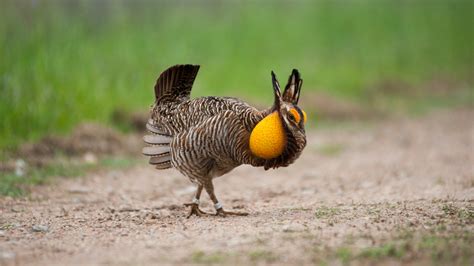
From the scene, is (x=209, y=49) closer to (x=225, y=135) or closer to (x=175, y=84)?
(x=175, y=84)

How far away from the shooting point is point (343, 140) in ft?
35.6

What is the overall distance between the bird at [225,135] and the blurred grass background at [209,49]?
9.89 feet

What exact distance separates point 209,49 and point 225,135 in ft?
26.1

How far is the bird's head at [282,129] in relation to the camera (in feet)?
17.7

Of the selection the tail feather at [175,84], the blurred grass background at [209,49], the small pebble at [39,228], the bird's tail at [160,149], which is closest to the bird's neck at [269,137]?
the bird's tail at [160,149]

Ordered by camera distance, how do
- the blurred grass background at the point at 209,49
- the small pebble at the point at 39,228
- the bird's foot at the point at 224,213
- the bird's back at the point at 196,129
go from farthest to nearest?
the blurred grass background at the point at 209,49
the bird's foot at the point at 224,213
the bird's back at the point at 196,129
the small pebble at the point at 39,228

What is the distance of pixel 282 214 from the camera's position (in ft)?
18.7

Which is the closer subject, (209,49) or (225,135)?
(225,135)

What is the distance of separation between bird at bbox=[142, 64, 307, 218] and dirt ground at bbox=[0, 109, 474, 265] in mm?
423

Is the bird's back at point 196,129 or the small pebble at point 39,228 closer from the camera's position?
the small pebble at point 39,228

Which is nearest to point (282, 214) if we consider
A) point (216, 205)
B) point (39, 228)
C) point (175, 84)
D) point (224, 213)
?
point (224, 213)

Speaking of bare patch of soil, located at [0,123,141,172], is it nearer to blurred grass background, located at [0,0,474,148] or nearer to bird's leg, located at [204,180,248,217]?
blurred grass background, located at [0,0,474,148]

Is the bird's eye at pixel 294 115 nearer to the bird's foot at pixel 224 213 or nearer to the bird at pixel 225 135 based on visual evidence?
the bird at pixel 225 135

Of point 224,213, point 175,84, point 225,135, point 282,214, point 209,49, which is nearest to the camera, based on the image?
point 225,135
